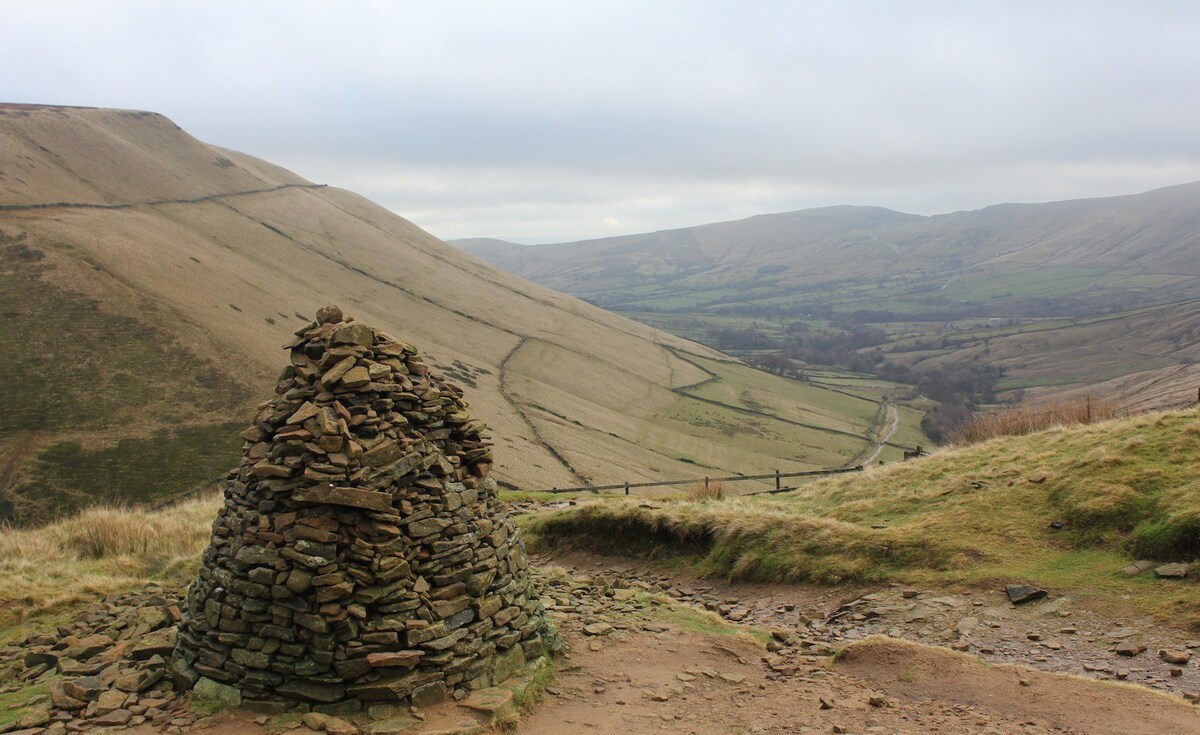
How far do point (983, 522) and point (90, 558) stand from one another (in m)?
20.5

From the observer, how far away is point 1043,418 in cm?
2555

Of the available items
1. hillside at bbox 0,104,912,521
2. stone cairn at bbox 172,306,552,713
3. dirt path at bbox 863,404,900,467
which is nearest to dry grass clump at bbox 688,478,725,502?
stone cairn at bbox 172,306,552,713

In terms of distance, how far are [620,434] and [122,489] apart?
4180cm

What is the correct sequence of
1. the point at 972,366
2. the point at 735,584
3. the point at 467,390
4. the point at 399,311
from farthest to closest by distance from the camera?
the point at 972,366, the point at 399,311, the point at 467,390, the point at 735,584

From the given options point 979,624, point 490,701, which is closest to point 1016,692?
point 979,624

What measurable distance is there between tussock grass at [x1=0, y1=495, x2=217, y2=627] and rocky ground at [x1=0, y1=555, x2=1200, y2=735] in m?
1.25

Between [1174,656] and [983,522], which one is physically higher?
[983,522]

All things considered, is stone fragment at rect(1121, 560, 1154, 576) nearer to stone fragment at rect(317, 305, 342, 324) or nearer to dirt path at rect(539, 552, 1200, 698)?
dirt path at rect(539, 552, 1200, 698)

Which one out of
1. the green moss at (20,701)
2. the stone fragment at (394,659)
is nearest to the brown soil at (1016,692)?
the stone fragment at (394,659)

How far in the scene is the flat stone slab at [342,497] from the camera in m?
9.78

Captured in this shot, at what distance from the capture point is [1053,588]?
43.6 ft

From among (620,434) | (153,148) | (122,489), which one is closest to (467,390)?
(620,434)

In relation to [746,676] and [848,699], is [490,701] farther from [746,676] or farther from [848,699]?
[848,699]

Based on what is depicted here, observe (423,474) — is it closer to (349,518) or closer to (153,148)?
(349,518)
